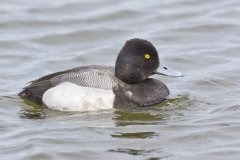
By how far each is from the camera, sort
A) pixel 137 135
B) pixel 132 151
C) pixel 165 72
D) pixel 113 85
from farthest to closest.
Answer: pixel 165 72
pixel 113 85
pixel 137 135
pixel 132 151

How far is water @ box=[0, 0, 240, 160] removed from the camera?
8594 mm

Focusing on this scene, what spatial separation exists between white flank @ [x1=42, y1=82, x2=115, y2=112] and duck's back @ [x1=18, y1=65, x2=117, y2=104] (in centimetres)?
6

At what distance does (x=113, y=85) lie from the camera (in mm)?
10055

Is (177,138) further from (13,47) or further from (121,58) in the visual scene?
(13,47)

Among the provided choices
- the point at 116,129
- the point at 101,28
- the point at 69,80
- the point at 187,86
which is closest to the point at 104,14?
the point at 101,28

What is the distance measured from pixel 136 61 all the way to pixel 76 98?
3.06 ft

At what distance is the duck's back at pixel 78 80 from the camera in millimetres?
10094

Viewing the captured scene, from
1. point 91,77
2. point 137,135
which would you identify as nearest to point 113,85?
point 91,77

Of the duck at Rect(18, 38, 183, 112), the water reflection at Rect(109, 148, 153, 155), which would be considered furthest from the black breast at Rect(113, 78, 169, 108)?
the water reflection at Rect(109, 148, 153, 155)

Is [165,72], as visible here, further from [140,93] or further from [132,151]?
[132,151]

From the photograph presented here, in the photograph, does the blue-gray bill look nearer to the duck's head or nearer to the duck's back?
the duck's head

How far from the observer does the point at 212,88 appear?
1139 centimetres

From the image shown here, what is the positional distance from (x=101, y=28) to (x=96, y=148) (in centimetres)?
691

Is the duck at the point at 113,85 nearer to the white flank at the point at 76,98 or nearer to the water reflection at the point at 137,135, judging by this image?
the white flank at the point at 76,98
